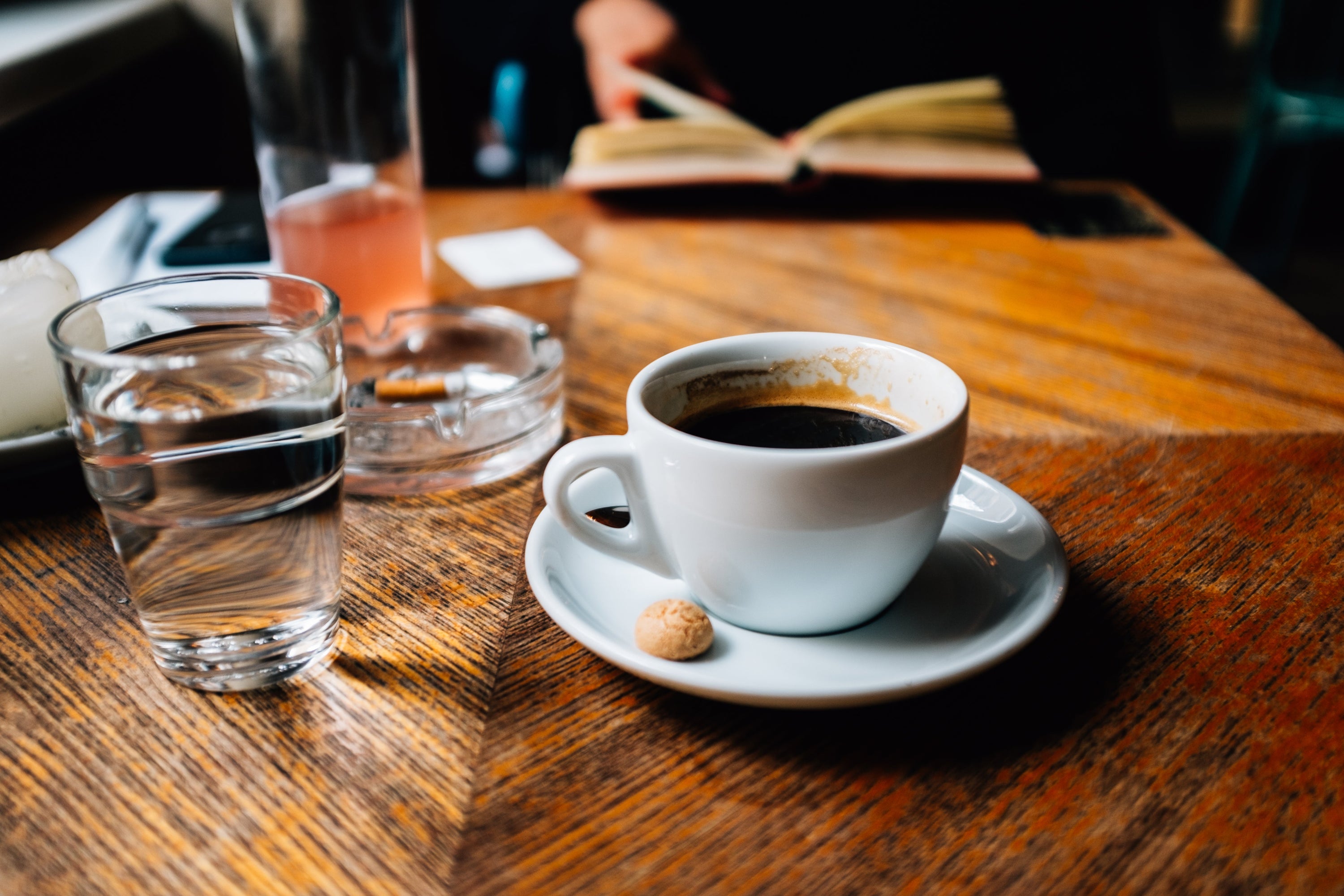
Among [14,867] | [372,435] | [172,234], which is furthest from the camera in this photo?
[172,234]

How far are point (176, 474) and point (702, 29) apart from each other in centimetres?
181

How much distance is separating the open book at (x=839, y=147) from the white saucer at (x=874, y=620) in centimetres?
71

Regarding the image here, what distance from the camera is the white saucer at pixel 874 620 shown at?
1.20ft

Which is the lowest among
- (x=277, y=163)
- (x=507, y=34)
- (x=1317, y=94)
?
(x=1317, y=94)

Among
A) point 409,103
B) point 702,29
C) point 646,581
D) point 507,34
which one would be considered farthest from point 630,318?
point 507,34

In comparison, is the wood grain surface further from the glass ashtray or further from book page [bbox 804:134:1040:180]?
book page [bbox 804:134:1040:180]

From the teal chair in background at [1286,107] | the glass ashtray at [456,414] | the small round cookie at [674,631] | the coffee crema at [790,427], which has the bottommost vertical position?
the teal chair in background at [1286,107]

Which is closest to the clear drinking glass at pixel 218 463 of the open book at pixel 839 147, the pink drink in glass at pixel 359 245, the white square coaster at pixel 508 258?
the pink drink in glass at pixel 359 245

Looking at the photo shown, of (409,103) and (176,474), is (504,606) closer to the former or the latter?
(176,474)

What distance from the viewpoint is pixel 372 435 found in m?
0.61

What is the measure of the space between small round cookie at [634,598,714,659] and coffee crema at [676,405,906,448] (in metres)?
0.09

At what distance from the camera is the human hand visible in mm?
1350

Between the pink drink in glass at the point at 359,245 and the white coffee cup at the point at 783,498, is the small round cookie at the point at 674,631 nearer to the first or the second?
the white coffee cup at the point at 783,498

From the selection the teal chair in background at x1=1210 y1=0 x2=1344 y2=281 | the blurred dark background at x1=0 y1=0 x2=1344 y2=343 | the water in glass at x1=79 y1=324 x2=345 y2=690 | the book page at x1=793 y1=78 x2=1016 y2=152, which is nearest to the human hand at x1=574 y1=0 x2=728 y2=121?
the blurred dark background at x1=0 y1=0 x2=1344 y2=343
